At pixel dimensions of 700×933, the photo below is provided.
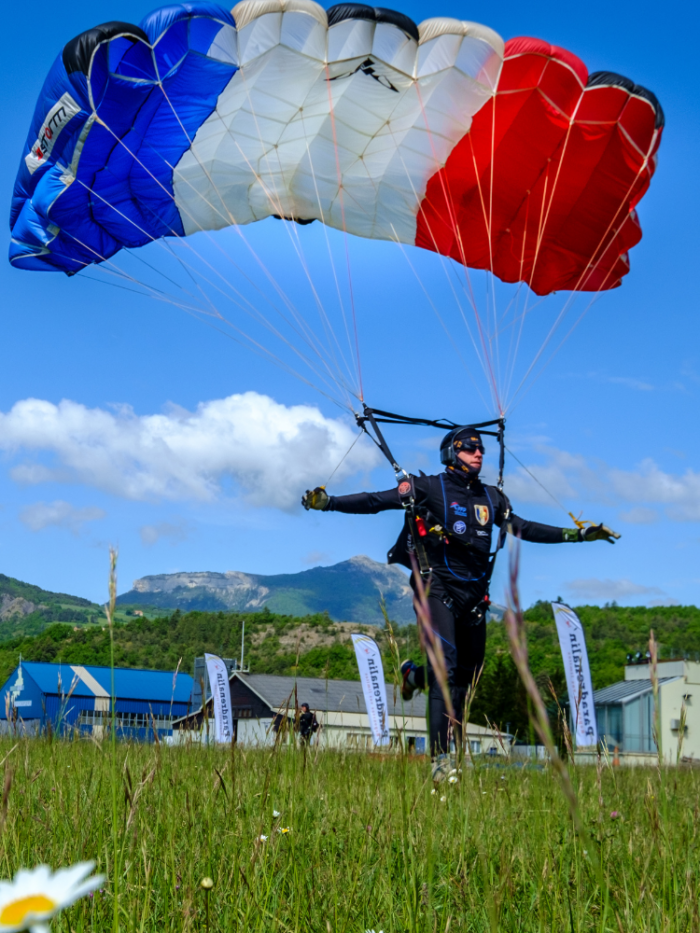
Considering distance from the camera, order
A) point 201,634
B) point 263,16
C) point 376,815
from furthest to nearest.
→ point 201,634 < point 263,16 < point 376,815

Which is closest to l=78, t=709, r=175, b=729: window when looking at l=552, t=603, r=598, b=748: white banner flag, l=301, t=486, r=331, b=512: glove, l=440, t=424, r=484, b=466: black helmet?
l=301, t=486, r=331, b=512: glove

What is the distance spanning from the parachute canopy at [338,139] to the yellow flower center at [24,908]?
6.81 metres

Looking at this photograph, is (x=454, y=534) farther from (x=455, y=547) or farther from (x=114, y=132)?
(x=114, y=132)

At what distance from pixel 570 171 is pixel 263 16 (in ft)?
10.7

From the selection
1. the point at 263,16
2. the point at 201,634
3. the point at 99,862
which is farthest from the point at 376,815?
the point at 201,634

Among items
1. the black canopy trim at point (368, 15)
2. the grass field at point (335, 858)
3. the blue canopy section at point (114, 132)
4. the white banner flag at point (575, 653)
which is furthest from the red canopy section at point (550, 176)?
the white banner flag at point (575, 653)

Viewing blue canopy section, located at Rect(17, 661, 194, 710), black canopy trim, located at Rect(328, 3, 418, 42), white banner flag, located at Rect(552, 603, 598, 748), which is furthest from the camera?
blue canopy section, located at Rect(17, 661, 194, 710)

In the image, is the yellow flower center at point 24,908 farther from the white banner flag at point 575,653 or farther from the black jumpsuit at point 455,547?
the white banner flag at point 575,653

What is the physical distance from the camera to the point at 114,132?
283 inches

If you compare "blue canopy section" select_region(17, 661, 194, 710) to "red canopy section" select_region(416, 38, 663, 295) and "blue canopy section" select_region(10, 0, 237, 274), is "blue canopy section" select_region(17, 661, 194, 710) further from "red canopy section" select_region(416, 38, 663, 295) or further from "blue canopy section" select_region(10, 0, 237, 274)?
"red canopy section" select_region(416, 38, 663, 295)

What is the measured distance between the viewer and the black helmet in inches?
247

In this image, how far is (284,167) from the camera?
8.34 meters

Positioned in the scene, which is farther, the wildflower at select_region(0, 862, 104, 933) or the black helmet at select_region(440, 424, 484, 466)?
the black helmet at select_region(440, 424, 484, 466)

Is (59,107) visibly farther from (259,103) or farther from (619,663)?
(619,663)
